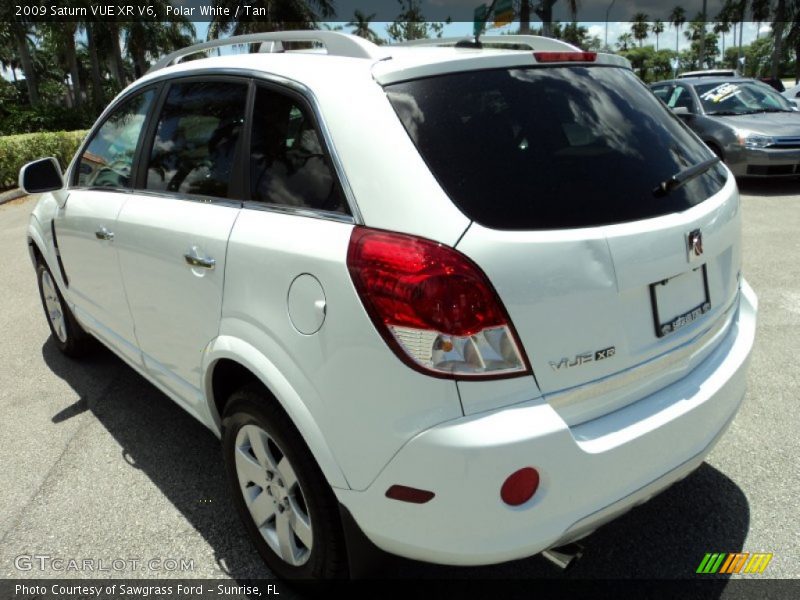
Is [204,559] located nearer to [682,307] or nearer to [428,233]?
[428,233]

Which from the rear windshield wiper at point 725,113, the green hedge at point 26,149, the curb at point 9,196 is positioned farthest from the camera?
the green hedge at point 26,149

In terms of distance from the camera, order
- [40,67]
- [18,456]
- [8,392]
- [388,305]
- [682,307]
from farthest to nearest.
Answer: [40,67] < [8,392] < [18,456] < [682,307] < [388,305]

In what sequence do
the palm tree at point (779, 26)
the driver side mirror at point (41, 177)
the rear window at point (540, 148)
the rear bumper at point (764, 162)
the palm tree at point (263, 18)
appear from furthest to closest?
the palm tree at point (779, 26) → the palm tree at point (263, 18) → the rear bumper at point (764, 162) → the driver side mirror at point (41, 177) → the rear window at point (540, 148)

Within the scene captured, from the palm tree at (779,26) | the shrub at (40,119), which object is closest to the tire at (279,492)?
the shrub at (40,119)

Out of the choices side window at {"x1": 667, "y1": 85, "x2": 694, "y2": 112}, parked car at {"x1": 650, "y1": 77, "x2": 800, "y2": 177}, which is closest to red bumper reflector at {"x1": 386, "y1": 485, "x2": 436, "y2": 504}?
parked car at {"x1": 650, "y1": 77, "x2": 800, "y2": 177}

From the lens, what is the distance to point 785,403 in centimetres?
348

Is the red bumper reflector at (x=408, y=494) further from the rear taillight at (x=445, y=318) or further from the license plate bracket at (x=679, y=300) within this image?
the license plate bracket at (x=679, y=300)

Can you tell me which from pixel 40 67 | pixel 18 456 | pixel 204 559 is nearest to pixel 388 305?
pixel 204 559

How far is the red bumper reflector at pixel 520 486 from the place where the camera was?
1.69 m

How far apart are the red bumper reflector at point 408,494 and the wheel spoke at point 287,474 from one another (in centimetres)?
44

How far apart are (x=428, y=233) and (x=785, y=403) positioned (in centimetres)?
271

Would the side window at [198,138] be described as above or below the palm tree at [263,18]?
below

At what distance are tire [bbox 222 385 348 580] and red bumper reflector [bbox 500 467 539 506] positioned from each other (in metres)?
0.56

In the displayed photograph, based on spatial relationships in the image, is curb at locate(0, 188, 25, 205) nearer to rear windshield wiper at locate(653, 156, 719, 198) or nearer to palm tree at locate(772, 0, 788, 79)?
rear windshield wiper at locate(653, 156, 719, 198)
